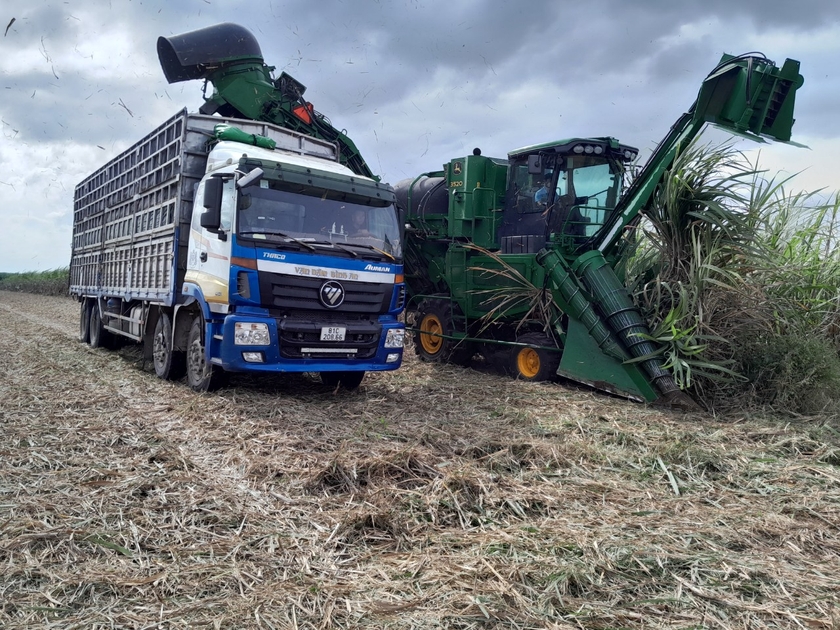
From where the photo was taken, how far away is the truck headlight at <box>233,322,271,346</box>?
650 centimetres

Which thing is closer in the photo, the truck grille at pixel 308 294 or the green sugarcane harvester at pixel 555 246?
the truck grille at pixel 308 294

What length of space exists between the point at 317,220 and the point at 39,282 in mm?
42689

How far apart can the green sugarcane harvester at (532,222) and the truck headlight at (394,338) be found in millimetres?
1990

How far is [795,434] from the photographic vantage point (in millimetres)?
5789

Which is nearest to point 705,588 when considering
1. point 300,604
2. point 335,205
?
point 300,604

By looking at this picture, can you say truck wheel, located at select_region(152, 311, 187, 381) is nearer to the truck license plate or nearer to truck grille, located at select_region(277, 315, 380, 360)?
truck grille, located at select_region(277, 315, 380, 360)

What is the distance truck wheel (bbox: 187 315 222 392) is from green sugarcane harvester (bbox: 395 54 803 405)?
13.1 ft

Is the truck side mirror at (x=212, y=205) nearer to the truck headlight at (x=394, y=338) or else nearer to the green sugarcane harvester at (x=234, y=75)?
the truck headlight at (x=394, y=338)

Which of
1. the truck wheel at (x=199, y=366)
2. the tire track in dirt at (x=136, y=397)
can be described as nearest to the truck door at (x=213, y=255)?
the truck wheel at (x=199, y=366)

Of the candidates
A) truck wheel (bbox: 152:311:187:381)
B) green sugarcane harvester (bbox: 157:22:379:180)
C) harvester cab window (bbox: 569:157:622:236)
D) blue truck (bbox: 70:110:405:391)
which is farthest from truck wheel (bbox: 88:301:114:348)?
harvester cab window (bbox: 569:157:622:236)

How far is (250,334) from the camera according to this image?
653 centimetres

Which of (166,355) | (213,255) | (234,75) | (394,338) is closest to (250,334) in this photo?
(213,255)

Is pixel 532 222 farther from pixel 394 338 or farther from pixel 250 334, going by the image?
pixel 250 334

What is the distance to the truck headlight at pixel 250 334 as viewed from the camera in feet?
21.3
